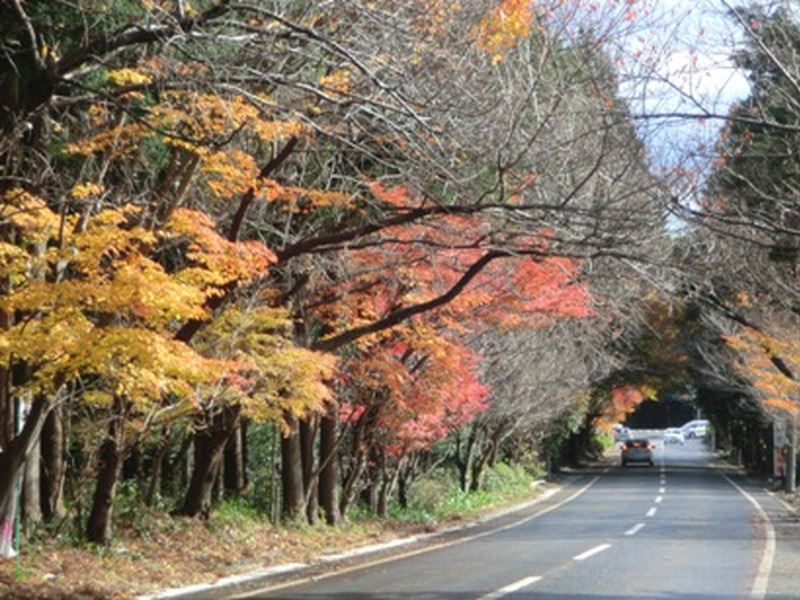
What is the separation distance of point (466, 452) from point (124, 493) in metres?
17.8

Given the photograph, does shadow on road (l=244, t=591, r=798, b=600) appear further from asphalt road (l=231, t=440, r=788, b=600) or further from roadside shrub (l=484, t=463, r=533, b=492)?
roadside shrub (l=484, t=463, r=533, b=492)

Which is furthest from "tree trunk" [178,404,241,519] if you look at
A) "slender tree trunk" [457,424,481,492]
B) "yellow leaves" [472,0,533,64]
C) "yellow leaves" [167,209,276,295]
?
"slender tree trunk" [457,424,481,492]

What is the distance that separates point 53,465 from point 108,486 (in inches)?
95.0

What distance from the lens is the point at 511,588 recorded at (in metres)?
15.6

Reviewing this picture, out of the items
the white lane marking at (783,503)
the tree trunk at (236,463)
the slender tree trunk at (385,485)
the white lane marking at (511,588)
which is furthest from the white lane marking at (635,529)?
the white lane marking at (511,588)

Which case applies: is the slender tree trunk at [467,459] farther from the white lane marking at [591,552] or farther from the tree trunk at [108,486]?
the tree trunk at [108,486]

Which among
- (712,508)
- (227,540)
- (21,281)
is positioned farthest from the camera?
(712,508)

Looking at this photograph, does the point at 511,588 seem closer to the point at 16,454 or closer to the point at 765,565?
the point at 765,565

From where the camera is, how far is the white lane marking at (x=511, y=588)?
14649 millimetres

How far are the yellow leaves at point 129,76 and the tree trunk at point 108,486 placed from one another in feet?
18.1

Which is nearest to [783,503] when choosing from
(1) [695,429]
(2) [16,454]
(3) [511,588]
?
(3) [511,588]

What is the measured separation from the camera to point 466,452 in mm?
42000

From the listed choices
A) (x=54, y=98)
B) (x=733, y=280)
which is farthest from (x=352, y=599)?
(x=733, y=280)

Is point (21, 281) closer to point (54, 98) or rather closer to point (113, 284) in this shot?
point (113, 284)
